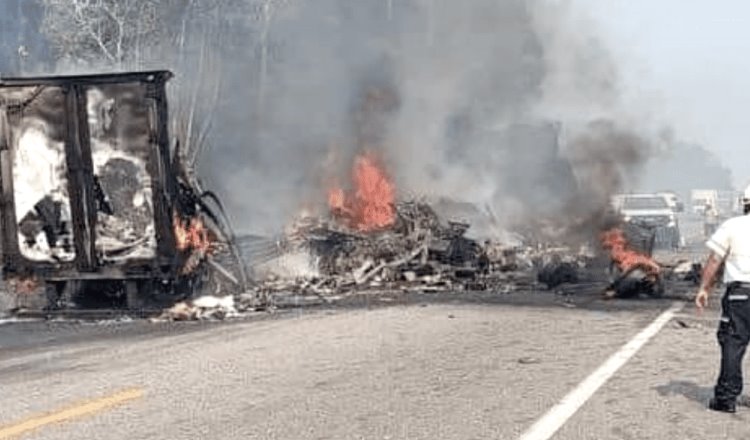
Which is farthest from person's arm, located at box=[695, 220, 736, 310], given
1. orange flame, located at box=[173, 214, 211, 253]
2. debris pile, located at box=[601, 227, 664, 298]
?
debris pile, located at box=[601, 227, 664, 298]

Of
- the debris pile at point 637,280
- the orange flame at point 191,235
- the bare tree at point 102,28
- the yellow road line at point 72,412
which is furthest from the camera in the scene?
the bare tree at point 102,28

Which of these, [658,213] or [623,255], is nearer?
[623,255]

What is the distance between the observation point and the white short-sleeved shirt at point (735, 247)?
Result: 7215mm

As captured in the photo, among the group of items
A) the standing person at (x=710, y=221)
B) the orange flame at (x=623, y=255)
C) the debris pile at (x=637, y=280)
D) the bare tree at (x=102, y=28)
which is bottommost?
the standing person at (x=710, y=221)

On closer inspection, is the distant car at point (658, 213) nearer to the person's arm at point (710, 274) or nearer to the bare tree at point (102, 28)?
the bare tree at point (102, 28)

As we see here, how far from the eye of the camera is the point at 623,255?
1808cm

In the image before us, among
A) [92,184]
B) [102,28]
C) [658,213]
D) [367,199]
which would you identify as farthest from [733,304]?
[102,28]

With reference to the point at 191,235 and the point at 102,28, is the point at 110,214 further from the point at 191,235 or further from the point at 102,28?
the point at 102,28

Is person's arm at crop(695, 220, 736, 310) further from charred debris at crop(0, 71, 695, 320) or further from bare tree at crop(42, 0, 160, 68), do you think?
bare tree at crop(42, 0, 160, 68)

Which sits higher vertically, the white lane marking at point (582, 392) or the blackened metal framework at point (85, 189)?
the blackened metal framework at point (85, 189)

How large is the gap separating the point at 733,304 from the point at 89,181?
881cm

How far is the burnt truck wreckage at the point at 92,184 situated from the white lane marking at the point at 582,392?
6.07m

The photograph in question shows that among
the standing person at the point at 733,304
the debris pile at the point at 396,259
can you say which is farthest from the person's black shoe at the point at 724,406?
the debris pile at the point at 396,259

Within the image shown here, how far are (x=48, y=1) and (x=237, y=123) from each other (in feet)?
47.7
